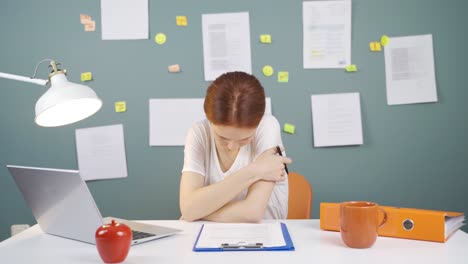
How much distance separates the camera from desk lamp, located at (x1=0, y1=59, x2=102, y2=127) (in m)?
1.32

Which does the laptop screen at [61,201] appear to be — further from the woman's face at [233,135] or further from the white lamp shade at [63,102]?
the woman's face at [233,135]

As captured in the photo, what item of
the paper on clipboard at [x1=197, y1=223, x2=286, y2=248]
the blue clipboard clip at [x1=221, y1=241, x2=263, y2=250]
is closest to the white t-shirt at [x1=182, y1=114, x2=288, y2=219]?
the paper on clipboard at [x1=197, y1=223, x2=286, y2=248]

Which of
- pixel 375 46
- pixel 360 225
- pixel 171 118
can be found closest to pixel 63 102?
pixel 360 225

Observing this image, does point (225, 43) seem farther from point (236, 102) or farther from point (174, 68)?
point (236, 102)

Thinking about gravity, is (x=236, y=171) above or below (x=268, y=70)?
below

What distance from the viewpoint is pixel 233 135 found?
1.77 m

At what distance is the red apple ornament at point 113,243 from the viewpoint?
1.18 m

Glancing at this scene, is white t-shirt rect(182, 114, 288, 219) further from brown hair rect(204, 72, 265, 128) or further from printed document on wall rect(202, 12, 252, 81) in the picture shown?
printed document on wall rect(202, 12, 252, 81)

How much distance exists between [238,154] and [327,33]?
119 centimetres

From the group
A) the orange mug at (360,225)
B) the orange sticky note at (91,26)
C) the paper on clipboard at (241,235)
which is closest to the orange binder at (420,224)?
the orange mug at (360,225)

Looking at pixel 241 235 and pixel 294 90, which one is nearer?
pixel 241 235

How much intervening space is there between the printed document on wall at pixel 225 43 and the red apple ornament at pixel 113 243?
1.75m

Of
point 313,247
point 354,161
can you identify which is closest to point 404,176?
point 354,161

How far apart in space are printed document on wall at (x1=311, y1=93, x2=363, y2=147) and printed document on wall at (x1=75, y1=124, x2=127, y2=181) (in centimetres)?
110
